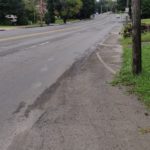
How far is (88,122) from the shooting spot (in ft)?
25.2

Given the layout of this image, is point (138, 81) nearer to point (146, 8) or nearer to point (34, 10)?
point (146, 8)

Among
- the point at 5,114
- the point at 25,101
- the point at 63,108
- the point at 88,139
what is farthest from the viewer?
the point at 25,101

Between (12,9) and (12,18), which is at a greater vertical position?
(12,9)

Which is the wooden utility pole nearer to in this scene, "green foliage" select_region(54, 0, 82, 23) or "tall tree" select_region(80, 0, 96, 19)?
"green foliage" select_region(54, 0, 82, 23)

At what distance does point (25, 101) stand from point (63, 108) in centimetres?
A: 109

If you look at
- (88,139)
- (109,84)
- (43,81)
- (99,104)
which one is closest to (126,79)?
(109,84)

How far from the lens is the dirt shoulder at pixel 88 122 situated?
6395 mm

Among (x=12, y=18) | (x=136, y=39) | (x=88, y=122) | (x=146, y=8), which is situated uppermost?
(x=146, y=8)

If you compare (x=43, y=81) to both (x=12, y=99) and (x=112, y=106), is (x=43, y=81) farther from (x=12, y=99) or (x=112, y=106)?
(x=112, y=106)

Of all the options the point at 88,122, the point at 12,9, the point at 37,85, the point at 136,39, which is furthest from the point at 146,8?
the point at 88,122

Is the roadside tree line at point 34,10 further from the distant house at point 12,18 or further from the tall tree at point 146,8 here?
the tall tree at point 146,8

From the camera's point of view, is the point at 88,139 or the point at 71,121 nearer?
the point at 88,139

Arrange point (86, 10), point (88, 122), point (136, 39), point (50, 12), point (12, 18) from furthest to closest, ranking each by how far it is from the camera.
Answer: point (86, 10) < point (50, 12) < point (12, 18) < point (136, 39) < point (88, 122)

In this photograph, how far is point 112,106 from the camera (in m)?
9.05
